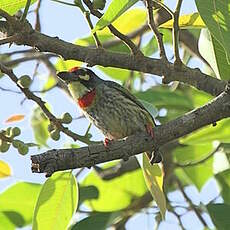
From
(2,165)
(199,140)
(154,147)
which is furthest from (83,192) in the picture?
(154,147)

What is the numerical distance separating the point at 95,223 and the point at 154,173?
42 cm

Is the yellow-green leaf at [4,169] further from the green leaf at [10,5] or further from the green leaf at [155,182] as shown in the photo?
the green leaf at [10,5]

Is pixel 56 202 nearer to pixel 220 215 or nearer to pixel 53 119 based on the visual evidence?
pixel 53 119

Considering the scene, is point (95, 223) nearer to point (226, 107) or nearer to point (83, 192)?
point (83, 192)

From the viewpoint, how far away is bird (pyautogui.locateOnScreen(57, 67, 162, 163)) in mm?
3680

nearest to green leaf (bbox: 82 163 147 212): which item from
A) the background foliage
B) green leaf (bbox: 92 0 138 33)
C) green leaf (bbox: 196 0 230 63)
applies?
the background foliage

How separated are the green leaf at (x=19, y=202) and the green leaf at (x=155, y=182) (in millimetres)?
734

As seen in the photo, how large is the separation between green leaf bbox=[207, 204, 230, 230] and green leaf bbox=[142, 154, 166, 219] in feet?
0.88

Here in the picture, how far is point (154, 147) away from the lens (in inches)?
100

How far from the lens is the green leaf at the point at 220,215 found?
A: 3277 millimetres

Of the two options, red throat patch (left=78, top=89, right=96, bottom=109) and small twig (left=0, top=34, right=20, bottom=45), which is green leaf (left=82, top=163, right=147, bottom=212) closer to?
red throat patch (left=78, top=89, right=96, bottom=109)

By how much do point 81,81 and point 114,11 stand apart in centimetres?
150

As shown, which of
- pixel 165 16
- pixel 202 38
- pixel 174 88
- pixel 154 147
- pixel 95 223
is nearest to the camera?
pixel 154 147

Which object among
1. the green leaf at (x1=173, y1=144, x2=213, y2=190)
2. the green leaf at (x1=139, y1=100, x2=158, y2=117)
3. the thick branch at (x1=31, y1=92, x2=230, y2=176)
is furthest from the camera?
the green leaf at (x1=173, y1=144, x2=213, y2=190)
